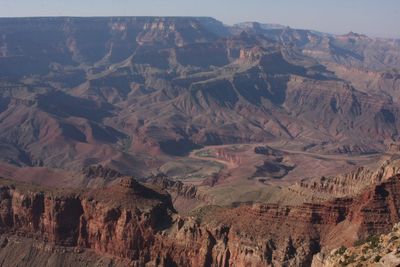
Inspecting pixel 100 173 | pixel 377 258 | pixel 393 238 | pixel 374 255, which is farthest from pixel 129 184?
pixel 377 258

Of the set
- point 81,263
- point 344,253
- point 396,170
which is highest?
point 396,170

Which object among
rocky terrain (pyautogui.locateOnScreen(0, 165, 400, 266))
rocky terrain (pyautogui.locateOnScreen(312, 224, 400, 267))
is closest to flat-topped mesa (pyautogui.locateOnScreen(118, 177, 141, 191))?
rocky terrain (pyautogui.locateOnScreen(0, 165, 400, 266))

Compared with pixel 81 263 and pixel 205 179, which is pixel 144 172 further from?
pixel 81 263

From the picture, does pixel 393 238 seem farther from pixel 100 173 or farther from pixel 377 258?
pixel 100 173

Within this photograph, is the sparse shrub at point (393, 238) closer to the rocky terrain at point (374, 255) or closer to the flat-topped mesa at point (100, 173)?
the rocky terrain at point (374, 255)

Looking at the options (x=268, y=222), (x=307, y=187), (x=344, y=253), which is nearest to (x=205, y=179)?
(x=307, y=187)

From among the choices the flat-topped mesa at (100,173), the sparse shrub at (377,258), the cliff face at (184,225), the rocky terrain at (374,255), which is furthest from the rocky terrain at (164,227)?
the sparse shrub at (377,258)

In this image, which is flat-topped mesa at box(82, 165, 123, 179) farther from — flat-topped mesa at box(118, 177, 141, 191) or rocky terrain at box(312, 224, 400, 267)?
rocky terrain at box(312, 224, 400, 267)

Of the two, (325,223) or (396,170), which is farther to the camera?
(396,170)
